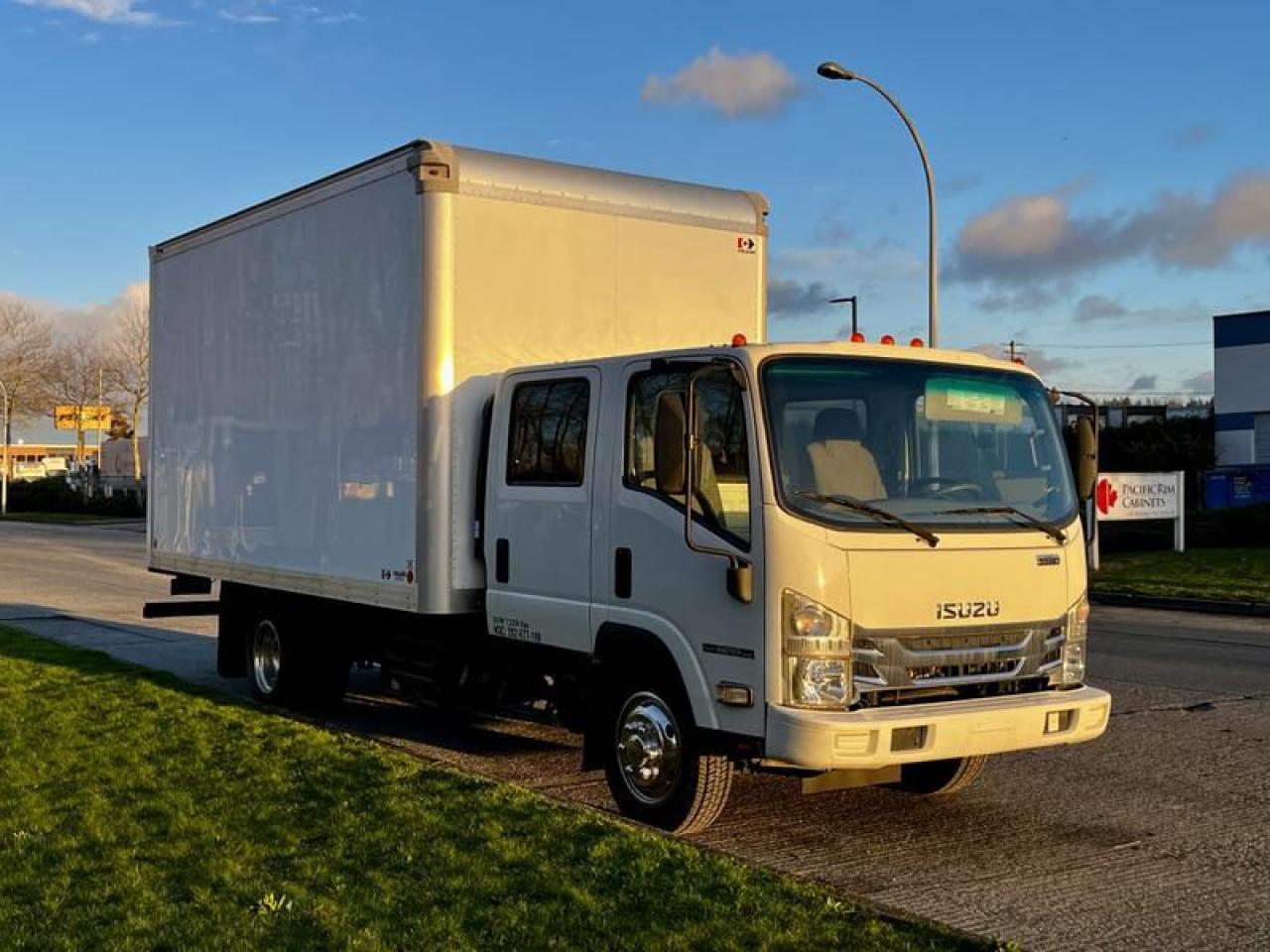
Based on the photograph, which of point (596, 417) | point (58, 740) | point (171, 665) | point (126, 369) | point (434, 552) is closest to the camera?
point (596, 417)

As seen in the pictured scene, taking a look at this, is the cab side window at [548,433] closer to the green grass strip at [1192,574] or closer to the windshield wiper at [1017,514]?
the windshield wiper at [1017,514]

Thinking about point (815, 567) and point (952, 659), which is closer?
point (815, 567)

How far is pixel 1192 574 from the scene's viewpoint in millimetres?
22547

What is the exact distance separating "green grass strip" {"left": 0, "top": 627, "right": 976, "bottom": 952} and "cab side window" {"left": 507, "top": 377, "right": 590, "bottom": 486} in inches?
64.6

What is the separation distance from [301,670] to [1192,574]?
16.7 m

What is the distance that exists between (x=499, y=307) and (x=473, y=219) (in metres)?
0.52

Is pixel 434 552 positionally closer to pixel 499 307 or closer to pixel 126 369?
pixel 499 307

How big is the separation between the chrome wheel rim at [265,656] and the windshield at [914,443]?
5.61m

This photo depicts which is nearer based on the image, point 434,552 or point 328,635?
point 434,552

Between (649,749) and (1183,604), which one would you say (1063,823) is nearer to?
(649,749)

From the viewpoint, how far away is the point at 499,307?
26.6 ft

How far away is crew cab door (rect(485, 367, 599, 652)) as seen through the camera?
284 inches

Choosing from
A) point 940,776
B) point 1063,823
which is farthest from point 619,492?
point 1063,823

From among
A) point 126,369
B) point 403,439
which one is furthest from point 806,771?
point 126,369
